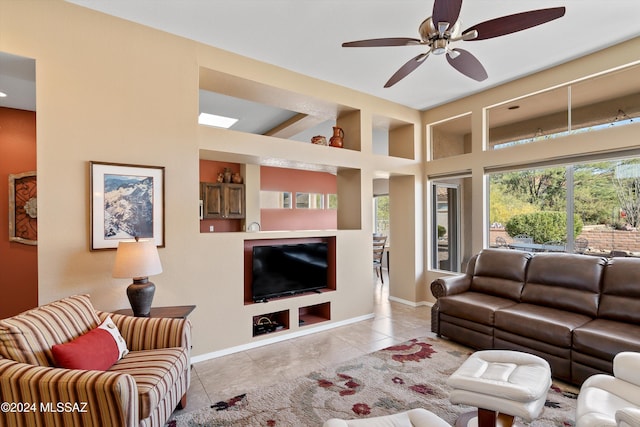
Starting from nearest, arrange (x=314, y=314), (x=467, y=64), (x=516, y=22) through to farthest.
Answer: (x=516, y=22)
(x=467, y=64)
(x=314, y=314)

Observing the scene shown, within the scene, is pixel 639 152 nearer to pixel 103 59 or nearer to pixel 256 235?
pixel 256 235

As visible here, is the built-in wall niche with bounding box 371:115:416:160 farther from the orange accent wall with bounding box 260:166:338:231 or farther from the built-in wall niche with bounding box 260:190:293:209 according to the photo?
the built-in wall niche with bounding box 260:190:293:209

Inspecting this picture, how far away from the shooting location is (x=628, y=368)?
182cm

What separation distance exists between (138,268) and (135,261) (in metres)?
0.06

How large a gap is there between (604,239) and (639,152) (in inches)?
40.7

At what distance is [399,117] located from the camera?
16.1 ft

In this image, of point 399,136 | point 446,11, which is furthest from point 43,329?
point 399,136

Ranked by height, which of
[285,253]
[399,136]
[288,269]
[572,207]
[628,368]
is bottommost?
[628,368]

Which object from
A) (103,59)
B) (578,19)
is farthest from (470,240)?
(103,59)

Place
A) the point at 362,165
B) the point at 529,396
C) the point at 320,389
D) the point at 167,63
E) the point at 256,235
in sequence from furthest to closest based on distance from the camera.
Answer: the point at 362,165, the point at 256,235, the point at 167,63, the point at 320,389, the point at 529,396

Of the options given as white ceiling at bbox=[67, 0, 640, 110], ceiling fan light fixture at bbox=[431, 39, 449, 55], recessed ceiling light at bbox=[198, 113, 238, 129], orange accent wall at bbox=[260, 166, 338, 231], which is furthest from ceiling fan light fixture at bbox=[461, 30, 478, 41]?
orange accent wall at bbox=[260, 166, 338, 231]

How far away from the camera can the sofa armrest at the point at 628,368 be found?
178cm

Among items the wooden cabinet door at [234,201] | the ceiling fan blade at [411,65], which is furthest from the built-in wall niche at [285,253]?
the wooden cabinet door at [234,201]

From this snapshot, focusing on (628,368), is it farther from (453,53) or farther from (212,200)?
(212,200)
